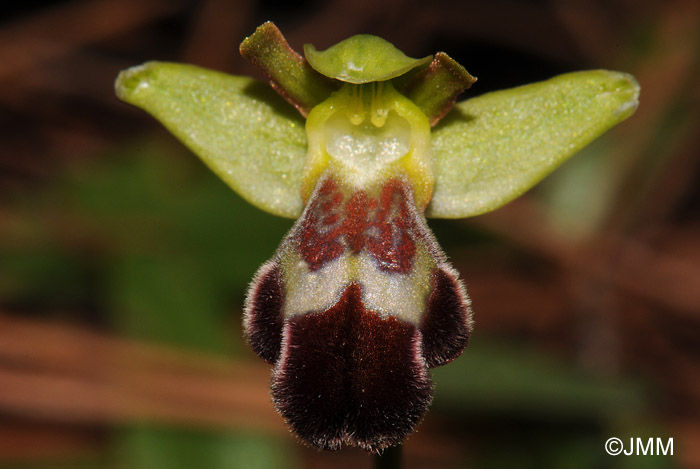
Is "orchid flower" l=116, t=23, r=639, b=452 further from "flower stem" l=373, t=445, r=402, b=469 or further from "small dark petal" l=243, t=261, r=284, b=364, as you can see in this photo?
"flower stem" l=373, t=445, r=402, b=469

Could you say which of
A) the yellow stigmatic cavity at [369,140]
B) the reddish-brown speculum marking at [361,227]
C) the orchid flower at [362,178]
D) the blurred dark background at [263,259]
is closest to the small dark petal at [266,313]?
the orchid flower at [362,178]

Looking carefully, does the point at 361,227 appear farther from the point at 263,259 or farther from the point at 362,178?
the point at 263,259

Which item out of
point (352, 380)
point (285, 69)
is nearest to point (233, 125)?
point (285, 69)

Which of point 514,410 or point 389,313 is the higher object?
point 389,313

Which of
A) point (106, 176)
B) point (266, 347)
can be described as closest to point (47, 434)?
point (106, 176)

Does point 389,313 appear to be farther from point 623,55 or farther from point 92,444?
point 623,55

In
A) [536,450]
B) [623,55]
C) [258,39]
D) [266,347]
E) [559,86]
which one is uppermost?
[258,39]

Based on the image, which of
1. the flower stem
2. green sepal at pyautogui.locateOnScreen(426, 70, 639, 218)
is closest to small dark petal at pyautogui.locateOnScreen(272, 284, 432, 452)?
the flower stem
